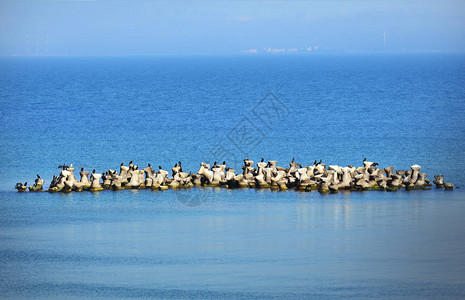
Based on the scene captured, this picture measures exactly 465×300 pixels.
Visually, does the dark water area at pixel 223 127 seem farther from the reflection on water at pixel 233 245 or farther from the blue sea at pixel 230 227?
the reflection on water at pixel 233 245

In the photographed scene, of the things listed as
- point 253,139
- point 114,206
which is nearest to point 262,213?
point 114,206

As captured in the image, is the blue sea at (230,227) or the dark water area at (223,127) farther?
the dark water area at (223,127)

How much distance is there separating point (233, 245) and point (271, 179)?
14532 millimetres

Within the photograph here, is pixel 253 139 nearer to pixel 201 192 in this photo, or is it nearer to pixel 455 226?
pixel 201 192

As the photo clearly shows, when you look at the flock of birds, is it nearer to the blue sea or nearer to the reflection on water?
the blue sea

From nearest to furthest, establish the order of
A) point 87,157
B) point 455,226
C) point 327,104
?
point 455,226 → point 87,157 → point 327,104

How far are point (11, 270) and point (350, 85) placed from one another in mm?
154415

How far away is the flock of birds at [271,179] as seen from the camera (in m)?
63.3

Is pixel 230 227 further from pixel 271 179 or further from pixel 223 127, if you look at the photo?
pixel 223 127

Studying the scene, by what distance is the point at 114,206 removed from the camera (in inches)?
2388

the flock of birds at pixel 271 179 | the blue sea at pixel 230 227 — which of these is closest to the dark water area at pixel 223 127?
the blue sea at pixel 230 227

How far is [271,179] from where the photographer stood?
64312 millimetres

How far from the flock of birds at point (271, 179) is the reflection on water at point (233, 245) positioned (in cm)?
101

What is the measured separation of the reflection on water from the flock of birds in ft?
3.30
